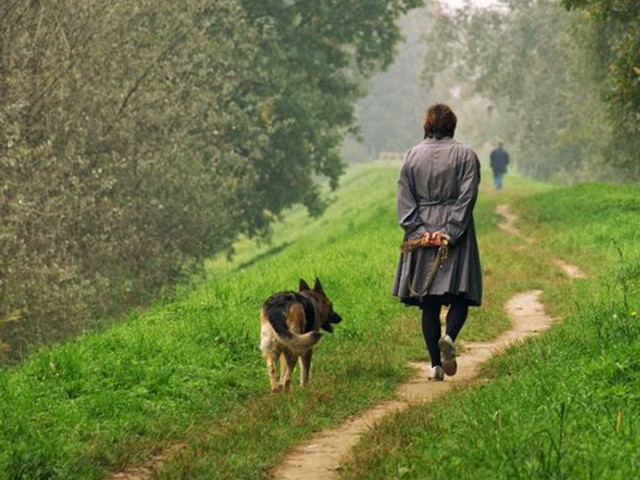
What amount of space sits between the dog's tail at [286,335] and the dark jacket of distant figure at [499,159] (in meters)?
35.0

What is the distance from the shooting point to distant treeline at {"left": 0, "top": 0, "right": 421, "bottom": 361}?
797 inches

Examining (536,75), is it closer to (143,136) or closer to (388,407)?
(143,136)

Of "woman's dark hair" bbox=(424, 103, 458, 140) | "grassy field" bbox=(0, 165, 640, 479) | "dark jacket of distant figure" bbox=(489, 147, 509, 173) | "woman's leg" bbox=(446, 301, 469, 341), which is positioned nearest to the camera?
"grassy field" bbox=(0, 165, 640, 479)

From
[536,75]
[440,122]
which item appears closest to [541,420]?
[440,122]

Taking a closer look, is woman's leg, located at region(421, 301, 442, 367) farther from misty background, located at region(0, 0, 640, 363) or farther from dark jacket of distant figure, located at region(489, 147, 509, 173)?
dark jacket of distant figure, located at region(489, 147, 509, 173)

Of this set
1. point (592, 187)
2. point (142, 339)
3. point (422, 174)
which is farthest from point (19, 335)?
point (592, 187)

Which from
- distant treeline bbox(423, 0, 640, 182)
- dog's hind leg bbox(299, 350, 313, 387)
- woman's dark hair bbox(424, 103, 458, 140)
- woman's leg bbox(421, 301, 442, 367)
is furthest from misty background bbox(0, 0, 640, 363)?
woman's dark hair bbox(424, 103, 458, 140)

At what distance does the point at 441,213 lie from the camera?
10.1 metres

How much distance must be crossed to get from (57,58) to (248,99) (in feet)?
35.9

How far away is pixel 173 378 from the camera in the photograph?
1008 centimetres

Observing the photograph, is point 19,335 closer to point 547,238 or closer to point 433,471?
point 547,238

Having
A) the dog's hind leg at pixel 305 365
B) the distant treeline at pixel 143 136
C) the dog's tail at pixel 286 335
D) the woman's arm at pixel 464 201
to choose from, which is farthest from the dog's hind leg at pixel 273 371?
the distant treeline at pixel 143 136

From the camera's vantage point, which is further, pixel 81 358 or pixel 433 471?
pixel 81 358

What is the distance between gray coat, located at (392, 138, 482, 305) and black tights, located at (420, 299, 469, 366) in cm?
11
